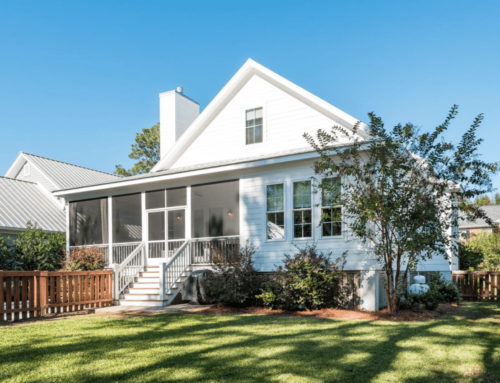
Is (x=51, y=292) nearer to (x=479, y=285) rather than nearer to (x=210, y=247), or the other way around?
(x=210, y=247)

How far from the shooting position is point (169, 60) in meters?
22.6

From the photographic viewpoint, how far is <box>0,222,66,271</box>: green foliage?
55.0ft

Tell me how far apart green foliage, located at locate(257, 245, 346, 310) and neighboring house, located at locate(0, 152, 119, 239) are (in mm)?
12995

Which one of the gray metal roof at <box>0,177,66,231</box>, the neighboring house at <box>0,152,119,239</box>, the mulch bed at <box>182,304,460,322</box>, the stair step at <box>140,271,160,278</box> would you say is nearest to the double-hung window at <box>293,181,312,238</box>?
the mulch bed at <box>182,304,460,322</box>

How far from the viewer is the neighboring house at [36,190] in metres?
19.6

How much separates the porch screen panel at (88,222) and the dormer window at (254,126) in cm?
609

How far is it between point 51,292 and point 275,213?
6322 mm

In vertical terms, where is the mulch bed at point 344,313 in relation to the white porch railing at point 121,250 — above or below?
below

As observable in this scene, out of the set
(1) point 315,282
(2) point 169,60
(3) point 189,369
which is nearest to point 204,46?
(2) point 169,60

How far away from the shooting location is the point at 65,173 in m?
25.4

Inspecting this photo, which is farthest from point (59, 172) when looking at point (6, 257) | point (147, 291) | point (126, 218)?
point (147, 291)

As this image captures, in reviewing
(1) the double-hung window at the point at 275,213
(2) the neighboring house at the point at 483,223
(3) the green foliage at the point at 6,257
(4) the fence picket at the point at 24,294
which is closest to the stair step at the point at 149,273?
(1) the double-hung window at the point at 275,213

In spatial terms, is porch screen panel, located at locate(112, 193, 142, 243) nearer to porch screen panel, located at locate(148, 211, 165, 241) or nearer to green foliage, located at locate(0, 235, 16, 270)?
porch screen panel, located at locate(148, 211, 165, 241)

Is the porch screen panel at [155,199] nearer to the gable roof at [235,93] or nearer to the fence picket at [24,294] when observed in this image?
the gable roof at [235,93]
